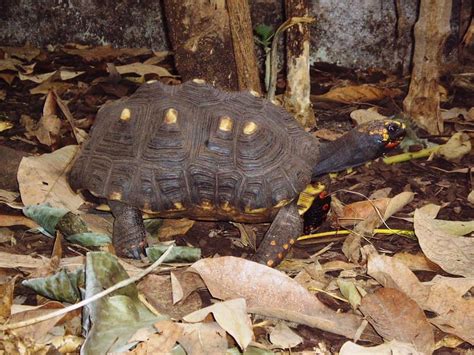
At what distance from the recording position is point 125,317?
8.02 feet

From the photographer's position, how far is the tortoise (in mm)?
3279

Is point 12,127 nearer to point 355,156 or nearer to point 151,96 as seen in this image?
point 151,96

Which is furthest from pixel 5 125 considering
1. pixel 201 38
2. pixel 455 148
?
pixel 455 148

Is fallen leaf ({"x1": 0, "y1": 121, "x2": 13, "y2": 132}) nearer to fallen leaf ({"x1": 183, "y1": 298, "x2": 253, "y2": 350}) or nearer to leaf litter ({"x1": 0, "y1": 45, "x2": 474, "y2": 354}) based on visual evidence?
leaf litter ({"x1": 0, "y1": 45, "x2": 474, "y2": 354})

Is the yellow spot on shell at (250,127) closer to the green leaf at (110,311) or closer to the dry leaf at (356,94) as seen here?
the green leaf at (110,311)

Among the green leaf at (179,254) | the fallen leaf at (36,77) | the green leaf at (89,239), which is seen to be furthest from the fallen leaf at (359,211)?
the fallen leaf at (36,77)

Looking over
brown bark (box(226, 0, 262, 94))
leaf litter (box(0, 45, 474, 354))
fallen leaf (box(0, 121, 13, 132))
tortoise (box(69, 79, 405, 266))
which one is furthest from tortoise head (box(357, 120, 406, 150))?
fallen leaf (box(0, 121, 13, 132))

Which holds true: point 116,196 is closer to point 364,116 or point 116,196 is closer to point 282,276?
point 282,276

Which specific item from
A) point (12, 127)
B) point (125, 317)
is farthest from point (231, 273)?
point (12, 127)

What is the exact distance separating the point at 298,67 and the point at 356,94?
971 mm

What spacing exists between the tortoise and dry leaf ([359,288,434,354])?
693mm

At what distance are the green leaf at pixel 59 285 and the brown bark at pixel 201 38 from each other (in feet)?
6.17

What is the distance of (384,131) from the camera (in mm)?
3715

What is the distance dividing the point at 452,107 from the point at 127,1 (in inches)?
122
